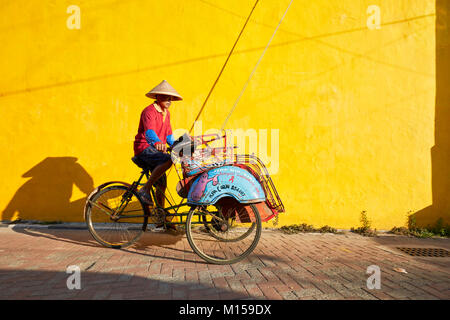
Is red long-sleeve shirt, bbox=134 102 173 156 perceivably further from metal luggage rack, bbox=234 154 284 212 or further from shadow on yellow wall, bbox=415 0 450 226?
shadow on yellow wall, bbox=415 0 450 226

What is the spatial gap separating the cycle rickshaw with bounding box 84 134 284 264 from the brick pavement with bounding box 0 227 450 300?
0.81 ft

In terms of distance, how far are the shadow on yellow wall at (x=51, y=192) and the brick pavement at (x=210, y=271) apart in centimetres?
80

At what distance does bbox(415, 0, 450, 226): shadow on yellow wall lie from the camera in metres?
5.34

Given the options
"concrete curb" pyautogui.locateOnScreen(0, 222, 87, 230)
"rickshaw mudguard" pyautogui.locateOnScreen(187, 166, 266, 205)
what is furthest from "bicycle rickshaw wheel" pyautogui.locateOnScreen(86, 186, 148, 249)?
"concrete curb" pyautogui.locateOnScreen(0, 222, 87, 230)

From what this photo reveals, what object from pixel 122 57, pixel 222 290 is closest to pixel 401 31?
pixel 122 57

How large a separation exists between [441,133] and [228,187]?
Answer: 4.49 meters

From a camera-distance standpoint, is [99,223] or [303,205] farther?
[303,205]

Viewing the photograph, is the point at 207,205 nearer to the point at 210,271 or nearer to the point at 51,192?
the point at 210,271

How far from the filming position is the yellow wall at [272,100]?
5363 millimetres

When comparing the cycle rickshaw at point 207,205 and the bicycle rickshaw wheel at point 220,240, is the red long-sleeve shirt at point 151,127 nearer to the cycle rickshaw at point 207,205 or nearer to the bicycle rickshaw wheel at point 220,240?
the cycle rickshaw at point 207,205

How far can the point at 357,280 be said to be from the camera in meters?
2.97
